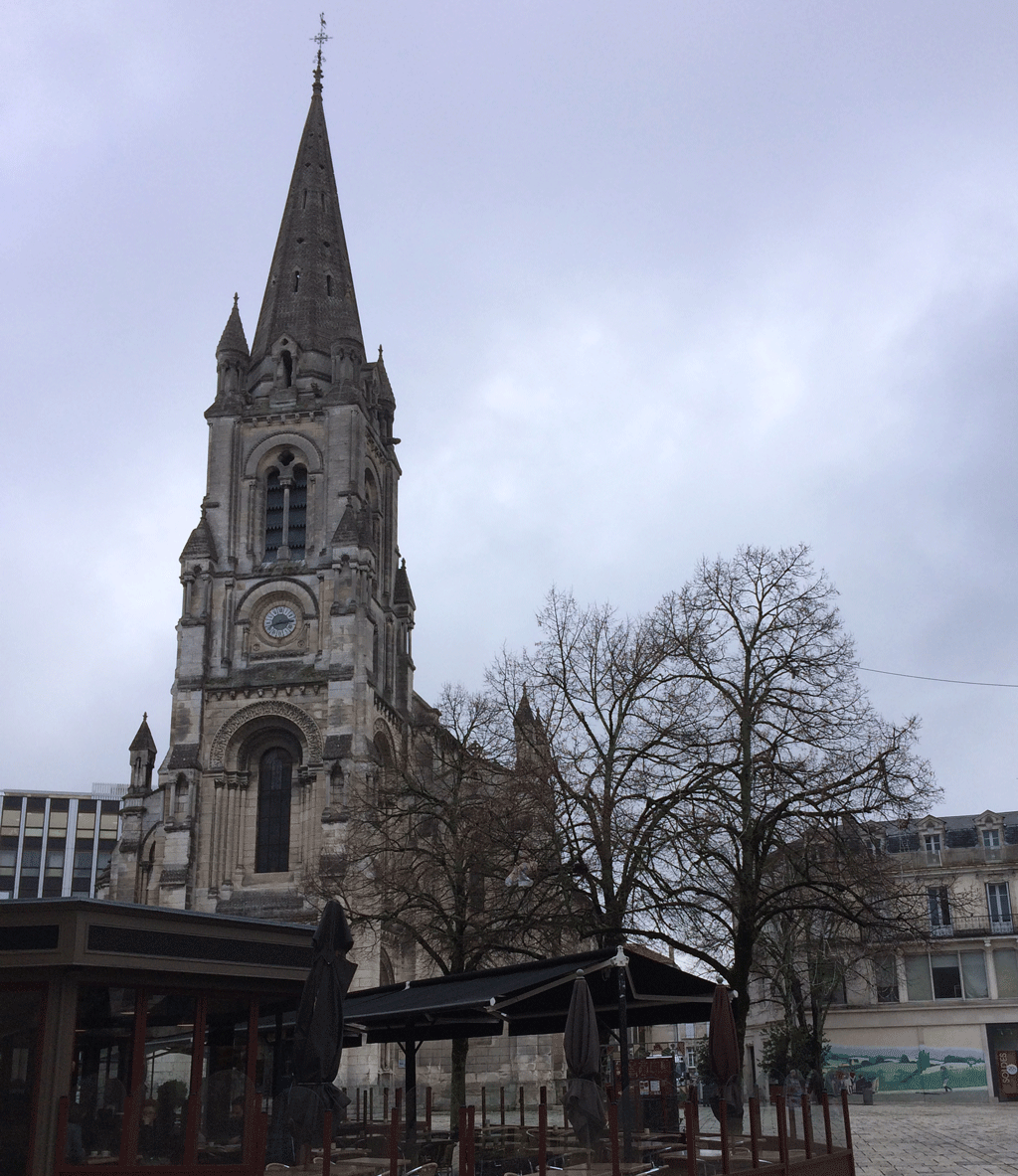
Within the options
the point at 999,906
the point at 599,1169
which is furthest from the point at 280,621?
the point at 599,1169

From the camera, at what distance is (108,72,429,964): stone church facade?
46.4 m

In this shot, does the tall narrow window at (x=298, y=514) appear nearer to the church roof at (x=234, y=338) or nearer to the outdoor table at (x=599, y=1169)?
the church roof at (x=234, y=338)

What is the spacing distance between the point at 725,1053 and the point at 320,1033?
4897 mm

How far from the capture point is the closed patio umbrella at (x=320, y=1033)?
41.9 ft

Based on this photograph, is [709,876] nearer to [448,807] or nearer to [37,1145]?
[448,807]

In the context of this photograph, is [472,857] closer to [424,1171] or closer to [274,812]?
[424,1171]

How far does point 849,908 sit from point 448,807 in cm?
1036

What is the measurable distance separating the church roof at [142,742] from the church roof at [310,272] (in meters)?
16.7

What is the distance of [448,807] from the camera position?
1175 inches

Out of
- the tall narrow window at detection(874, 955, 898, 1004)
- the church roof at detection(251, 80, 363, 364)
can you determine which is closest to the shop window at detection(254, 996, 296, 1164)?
the tall narrow window at detection(874, 955, 898, 1004)

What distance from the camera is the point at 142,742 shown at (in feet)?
171

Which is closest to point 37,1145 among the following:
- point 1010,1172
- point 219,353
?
point 1010,1172

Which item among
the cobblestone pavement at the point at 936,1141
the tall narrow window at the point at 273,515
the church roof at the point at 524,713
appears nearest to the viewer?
the cobblestone pavement at the point at 936,1141

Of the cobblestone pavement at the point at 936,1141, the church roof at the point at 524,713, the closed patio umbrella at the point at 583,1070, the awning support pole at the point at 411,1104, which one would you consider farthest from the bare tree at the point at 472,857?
the closed patio umbrella at the point at 583,1070
